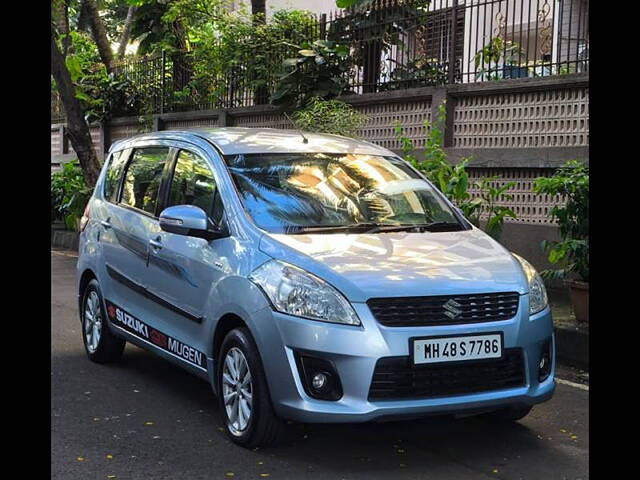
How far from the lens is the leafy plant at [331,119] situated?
37.3 feet

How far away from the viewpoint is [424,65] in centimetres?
1174

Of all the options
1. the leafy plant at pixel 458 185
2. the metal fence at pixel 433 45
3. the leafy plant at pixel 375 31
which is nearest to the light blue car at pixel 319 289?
the leafy plant at pixel 458 185

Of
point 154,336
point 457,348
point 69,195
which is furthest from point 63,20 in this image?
point 457,348

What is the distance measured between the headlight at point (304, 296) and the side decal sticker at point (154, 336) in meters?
0.86

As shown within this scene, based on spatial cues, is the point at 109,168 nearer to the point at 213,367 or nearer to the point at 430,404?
the point at 213,367

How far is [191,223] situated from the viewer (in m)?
5.23

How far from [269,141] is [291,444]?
80.8 inches

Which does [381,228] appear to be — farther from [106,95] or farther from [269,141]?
[106,95]

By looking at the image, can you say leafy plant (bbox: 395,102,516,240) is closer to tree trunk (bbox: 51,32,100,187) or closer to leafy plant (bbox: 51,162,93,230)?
tree trunk (bbox: 51,32,100,187)

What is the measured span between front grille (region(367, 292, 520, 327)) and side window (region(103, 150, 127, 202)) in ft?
10.2

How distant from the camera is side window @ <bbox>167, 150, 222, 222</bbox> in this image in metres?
5.59

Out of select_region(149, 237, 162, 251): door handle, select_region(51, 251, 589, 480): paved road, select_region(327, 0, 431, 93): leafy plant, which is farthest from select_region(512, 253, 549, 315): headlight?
select_region(327, 0, 431, 93): leafy plant
